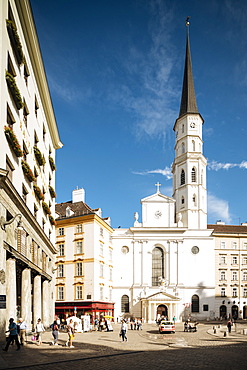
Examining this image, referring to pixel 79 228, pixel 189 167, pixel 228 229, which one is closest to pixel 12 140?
pixel 79 228

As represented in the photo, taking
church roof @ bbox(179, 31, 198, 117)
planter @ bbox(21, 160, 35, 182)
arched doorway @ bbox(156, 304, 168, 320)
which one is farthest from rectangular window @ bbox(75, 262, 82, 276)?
church roof @ bbox(179, 31, 198, 117)

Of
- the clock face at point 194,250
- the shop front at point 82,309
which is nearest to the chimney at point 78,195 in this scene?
the shop front at point 82,309

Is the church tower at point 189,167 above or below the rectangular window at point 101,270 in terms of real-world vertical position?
above

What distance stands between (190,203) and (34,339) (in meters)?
52.6

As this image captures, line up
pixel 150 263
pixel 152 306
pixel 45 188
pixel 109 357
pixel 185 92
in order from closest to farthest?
1. pixel 109 357
2. pixel 45 188
3. pixel 152 306
4. pixel 150 263
5. pixel 185 92

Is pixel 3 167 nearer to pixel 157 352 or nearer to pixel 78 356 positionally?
pixel 78 356

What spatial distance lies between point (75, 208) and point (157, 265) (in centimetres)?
1794

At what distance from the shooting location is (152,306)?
70.1m

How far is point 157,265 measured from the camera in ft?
249

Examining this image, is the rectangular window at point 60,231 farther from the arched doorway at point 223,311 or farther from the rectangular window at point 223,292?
the arched doorway at point 223,311

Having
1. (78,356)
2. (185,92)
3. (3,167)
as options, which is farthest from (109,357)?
(185,92)

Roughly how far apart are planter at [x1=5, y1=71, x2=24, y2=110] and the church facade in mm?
49317

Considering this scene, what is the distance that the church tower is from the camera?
78.3 metres

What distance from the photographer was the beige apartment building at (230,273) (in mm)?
75062
